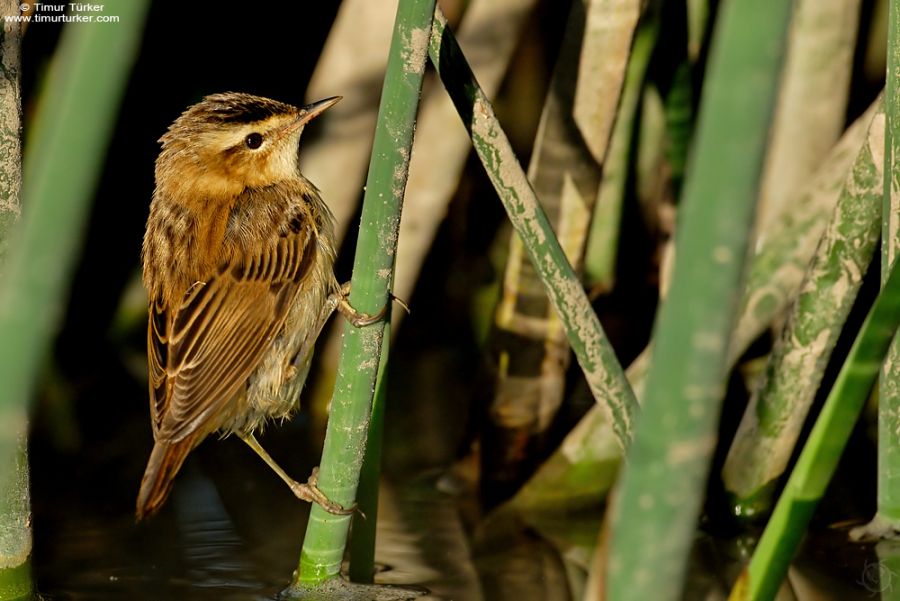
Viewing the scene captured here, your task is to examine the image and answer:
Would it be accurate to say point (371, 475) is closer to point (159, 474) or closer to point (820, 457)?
point (159, 474)

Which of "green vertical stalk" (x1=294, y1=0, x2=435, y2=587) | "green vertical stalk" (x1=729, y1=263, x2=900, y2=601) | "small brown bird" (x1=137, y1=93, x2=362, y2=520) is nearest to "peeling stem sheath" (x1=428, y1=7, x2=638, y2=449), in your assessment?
"green vertical stalk" (x1=294, y1=0, x2=435, y2=587)

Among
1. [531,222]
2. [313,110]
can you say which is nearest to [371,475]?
[531,222]

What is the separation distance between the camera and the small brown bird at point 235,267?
3.13m

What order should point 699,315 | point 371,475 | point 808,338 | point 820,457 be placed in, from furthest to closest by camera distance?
point 808,338
point 371,475
point 820,457
point 699,315

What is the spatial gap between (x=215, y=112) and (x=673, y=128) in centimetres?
150

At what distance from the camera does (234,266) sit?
10.7ft

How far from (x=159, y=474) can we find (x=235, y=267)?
2.04ft

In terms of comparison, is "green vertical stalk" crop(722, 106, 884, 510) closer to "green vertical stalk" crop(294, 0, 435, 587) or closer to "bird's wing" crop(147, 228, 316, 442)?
"green vertical stalk" crop(294, 0, 435, 587)

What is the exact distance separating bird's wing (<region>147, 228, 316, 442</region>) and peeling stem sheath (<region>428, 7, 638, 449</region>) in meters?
1.03

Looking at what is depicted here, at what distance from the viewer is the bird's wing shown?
3086 mm

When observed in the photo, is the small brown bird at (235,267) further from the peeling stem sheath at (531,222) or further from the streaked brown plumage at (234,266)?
the peeling stem sheath at (531,222)

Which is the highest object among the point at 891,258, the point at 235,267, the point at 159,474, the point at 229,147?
the point at 229,147

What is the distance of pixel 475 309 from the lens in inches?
179

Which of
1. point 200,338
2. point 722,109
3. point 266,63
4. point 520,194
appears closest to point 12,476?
point 200,338
